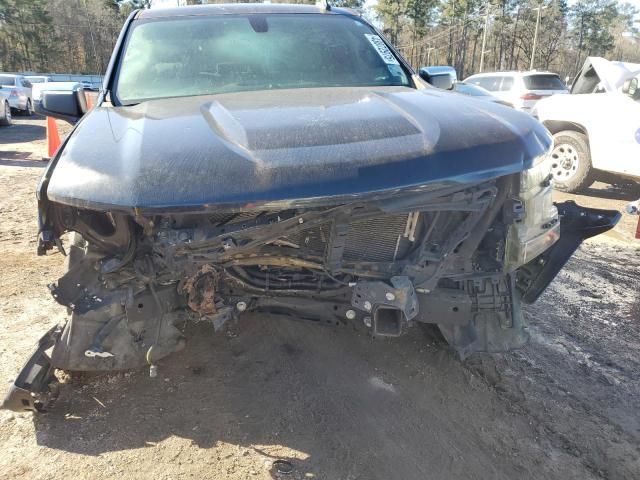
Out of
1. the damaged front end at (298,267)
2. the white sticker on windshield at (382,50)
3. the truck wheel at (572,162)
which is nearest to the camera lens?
the damaged front end at (298,267)

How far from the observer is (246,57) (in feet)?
10.5

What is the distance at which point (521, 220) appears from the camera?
94.8 inches

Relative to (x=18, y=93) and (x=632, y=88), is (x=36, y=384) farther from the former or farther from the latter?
(x=18, y=93)

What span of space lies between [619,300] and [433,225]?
252 centimetres

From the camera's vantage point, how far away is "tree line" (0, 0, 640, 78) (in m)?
48.9

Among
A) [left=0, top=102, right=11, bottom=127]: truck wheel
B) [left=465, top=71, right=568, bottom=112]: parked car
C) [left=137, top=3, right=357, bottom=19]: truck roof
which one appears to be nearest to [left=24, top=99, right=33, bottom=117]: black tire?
[left=0, top=102, right=11, bottom=127]: truck wheel

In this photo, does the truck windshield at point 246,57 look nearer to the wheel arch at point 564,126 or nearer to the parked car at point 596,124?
the parked car at point 596,124

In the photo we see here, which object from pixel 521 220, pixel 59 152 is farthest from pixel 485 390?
pixel 59 152

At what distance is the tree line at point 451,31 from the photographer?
160 ft

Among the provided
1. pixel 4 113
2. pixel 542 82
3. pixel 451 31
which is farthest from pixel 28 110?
pixel 451 31

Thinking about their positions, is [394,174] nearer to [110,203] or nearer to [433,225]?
[433,225]

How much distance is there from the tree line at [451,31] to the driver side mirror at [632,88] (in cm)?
4418

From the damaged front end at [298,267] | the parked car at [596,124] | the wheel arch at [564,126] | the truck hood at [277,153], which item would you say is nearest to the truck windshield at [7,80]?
the parked car at [596,124]

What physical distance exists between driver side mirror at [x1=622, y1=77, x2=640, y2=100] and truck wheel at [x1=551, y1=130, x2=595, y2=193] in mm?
854
